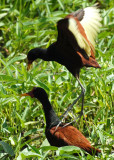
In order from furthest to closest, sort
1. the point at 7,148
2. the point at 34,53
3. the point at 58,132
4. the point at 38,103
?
the point at 38,103
the point at 34,53
the point at 58,132
the point at 7,148

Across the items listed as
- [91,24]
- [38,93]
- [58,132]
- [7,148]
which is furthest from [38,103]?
[91,24]

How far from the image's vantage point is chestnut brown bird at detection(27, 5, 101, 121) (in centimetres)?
462

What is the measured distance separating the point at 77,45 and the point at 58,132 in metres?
0.88

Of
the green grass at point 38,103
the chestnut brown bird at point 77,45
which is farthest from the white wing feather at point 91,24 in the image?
the green grass at point 38,103

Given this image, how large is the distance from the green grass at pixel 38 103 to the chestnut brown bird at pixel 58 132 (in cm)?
12

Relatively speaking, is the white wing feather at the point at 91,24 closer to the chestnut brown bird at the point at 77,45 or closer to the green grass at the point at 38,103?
the chestnut brown bird at the point at 77,45

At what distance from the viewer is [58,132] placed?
484 centimetres

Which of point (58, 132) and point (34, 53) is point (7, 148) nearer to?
point (58, 132)

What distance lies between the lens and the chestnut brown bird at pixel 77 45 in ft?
15.2

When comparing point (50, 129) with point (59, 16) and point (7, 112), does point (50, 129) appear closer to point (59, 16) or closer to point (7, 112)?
point (7, 112)

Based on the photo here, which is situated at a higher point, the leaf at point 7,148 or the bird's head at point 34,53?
the bird's head at point 34,53

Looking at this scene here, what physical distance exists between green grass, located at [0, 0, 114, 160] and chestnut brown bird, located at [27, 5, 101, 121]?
0.85 ft

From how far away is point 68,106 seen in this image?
552 cm

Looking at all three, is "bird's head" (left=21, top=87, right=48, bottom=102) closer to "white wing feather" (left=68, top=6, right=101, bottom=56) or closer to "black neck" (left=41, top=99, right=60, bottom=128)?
"black neck" (left=41, top=99, right=60, bottom=128)
